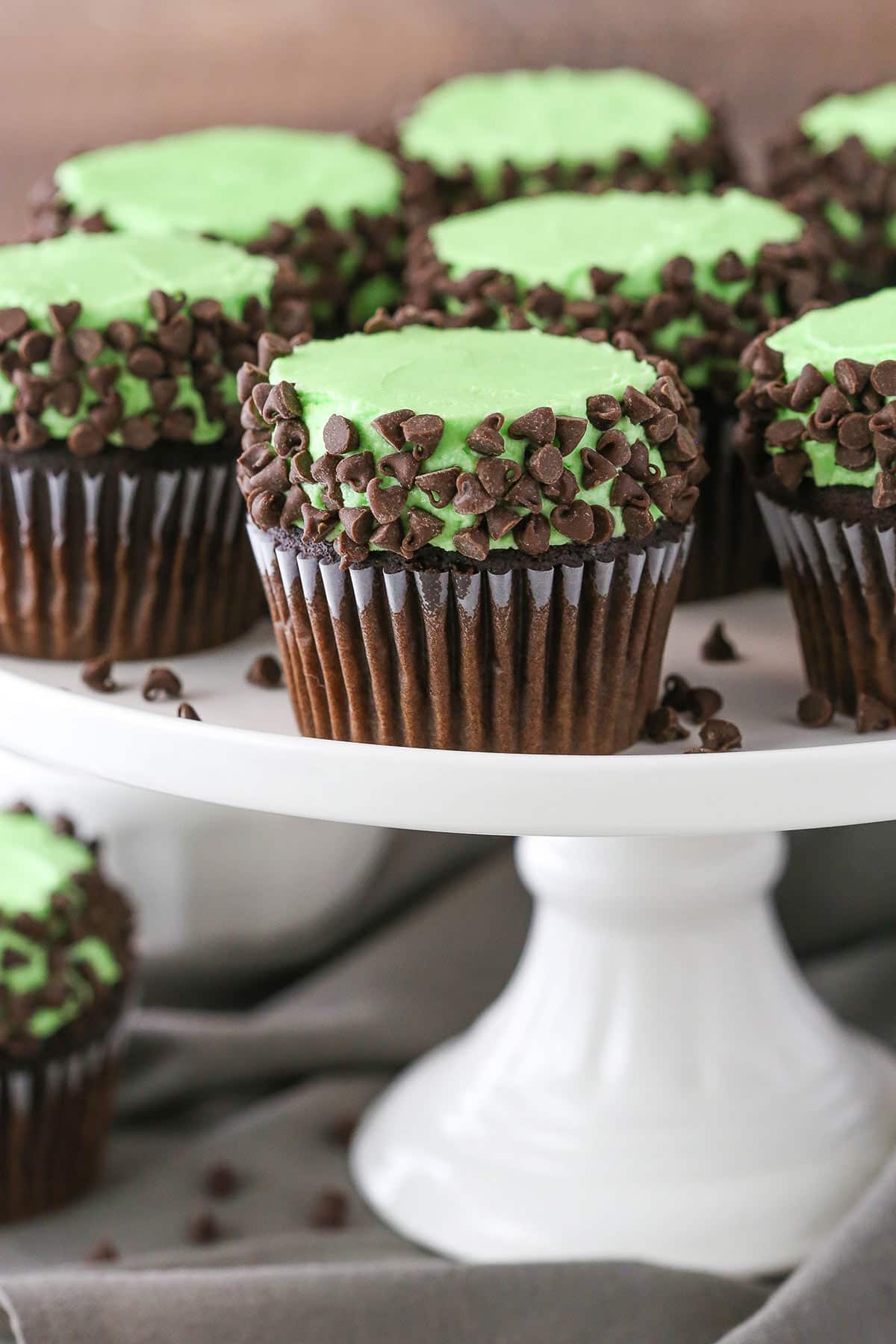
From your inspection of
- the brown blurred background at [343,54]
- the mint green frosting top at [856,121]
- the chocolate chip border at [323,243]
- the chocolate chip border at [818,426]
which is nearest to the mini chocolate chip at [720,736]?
the chocolate chip border at [818,426]

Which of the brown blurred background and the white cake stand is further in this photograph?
the brown blurred background

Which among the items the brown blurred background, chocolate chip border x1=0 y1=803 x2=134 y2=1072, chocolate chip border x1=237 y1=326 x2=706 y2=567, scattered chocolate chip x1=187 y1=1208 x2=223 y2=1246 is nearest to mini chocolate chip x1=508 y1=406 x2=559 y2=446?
chocolate chip border x1=237 y1=326 x2=706 y2=567

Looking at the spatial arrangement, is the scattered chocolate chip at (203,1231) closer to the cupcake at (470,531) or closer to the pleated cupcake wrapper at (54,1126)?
the pleated cupcake wrapper at (54,1126)

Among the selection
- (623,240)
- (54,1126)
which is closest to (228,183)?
(623,240)

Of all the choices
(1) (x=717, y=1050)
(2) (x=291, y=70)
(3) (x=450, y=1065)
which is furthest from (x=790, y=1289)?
(2) (x=291, y=70)

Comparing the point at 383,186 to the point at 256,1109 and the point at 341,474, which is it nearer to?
the point at 341,474

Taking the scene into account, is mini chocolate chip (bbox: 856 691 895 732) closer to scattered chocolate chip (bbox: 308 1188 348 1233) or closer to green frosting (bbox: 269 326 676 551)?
green frosting (bbox: 269 326 676 551)
